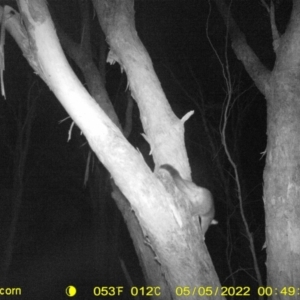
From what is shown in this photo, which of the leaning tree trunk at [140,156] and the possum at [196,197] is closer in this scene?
the leaning tree trunk at [140,156]

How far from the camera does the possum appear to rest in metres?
2.60

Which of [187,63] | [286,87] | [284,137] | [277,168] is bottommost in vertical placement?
[277,168]

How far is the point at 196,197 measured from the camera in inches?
108

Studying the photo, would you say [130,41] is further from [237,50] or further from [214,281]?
[214,281]

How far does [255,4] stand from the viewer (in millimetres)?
6074

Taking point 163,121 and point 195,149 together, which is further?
point 195,149

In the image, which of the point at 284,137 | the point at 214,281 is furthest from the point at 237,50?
the point at 214,281

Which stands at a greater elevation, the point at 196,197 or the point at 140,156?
the point at 140,156

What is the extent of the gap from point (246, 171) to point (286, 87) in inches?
410

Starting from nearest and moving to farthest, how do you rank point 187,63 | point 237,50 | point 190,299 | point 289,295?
1. point 190,299
2. point 289,295
3. point 237,50
4. point 187,63

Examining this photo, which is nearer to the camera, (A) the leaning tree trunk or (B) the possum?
(A) the leaning tree trunk

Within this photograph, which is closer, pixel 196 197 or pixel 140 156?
pixel 140 156

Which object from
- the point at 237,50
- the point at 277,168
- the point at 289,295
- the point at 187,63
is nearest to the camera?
the point at 289,295

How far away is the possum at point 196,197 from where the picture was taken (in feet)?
8.53
